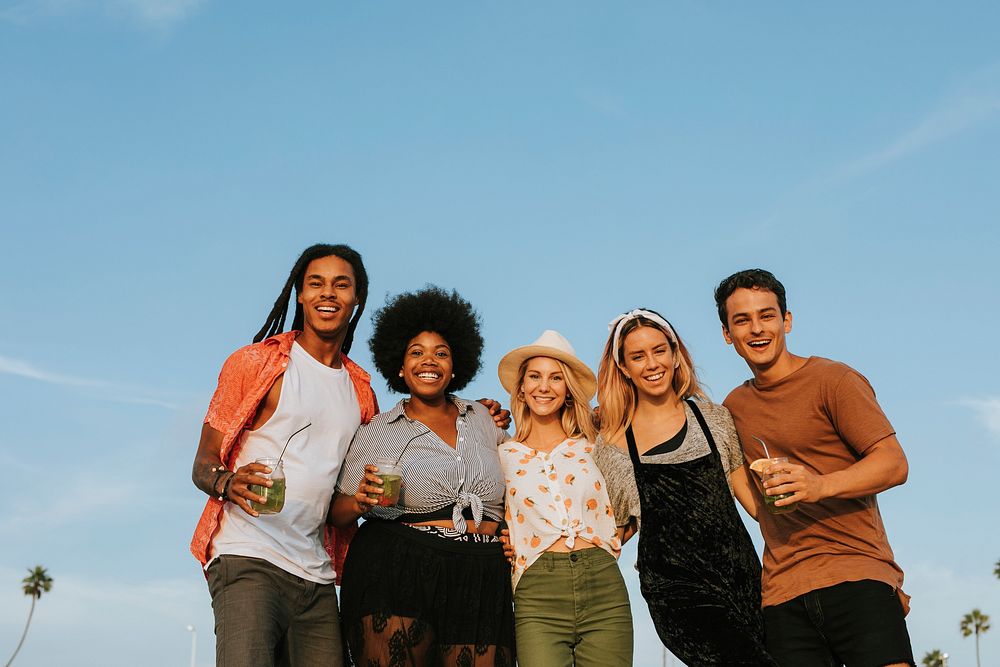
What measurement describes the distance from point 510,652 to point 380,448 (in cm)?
157

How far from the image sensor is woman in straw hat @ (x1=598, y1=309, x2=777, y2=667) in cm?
621

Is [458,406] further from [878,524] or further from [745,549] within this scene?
[878,524]

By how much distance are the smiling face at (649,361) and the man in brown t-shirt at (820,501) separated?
610 mm

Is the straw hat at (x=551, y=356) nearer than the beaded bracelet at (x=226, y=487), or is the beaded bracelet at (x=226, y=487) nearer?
the beaded bracelet at (x=226, y=487)

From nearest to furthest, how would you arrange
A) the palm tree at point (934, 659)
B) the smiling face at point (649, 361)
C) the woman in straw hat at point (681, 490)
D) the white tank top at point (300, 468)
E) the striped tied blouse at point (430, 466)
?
the woman in straw hat at point (681, 490) → the white tank top at point (300, 468) → the striped tied blouse at point (430, 466) → the smiling face at point (649, 361) → the palm tree at point (934, 659)

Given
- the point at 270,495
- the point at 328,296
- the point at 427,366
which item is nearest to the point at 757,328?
the point at 427,366

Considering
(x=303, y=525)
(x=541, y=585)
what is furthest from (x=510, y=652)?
(x=303, y=525)

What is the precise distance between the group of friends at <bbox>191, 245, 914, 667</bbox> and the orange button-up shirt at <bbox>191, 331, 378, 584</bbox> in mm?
15

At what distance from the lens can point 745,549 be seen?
6383 mm

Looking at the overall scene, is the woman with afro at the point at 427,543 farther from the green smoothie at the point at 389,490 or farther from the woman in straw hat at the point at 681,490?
the woman in straw hat at the point at 681,490

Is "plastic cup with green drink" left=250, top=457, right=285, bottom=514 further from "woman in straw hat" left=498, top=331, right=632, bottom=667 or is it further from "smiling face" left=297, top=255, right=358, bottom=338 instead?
"woman in straw hat" left=498, top=331, right=632, bottom=667

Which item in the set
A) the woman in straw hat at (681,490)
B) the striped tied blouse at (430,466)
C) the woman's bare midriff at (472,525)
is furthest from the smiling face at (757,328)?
the woman's bare midriff at (472,525)

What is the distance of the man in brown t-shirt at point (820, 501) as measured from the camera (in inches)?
223

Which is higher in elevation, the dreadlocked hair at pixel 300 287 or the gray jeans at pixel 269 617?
the dreadlocked hair at pixel 300 287
